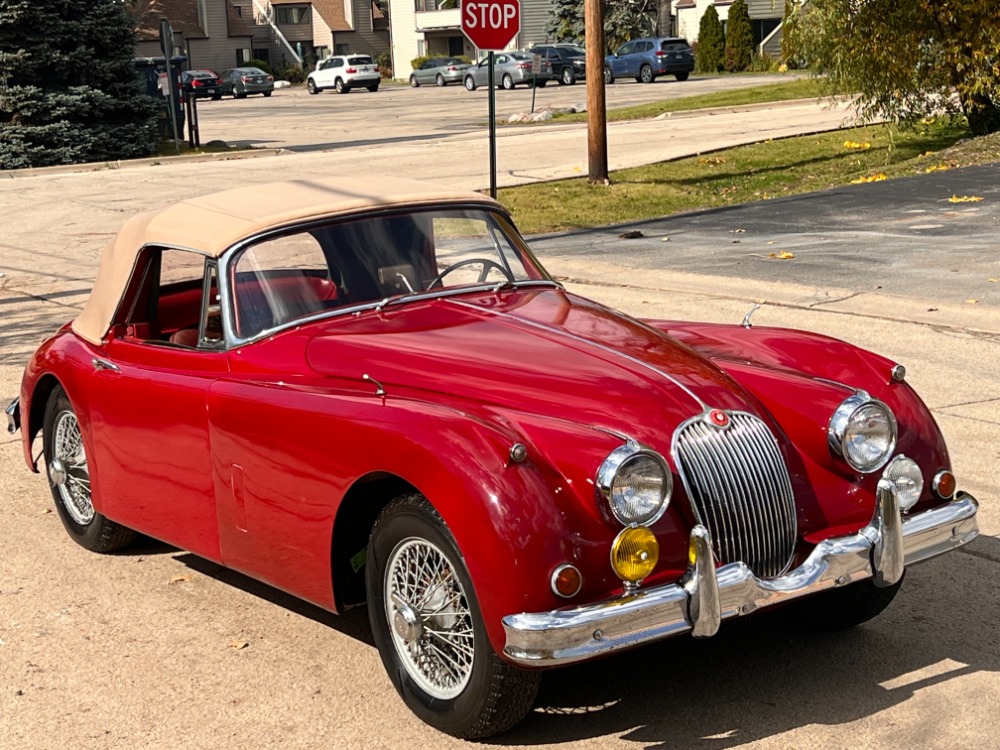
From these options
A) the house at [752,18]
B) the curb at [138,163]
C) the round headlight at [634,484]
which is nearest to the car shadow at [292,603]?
the round headlight at [634,484]

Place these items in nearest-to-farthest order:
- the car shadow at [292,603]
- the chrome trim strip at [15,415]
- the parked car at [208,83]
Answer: the car shadow at [292,603]
the chrome trim strip at [15,415]
the parked car at [208,83]

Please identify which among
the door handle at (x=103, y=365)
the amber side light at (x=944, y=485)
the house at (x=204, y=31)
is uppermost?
the house at (x=204, y=31)

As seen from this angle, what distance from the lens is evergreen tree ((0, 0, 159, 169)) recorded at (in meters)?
26.4

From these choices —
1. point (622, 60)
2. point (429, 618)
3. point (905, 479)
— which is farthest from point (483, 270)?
point (622, 60)

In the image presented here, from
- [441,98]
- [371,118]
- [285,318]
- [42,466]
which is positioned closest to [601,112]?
[42,466]

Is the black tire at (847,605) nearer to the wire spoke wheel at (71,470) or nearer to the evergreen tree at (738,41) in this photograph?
the wire spoke wheel at (71,470)

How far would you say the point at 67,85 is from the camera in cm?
2728

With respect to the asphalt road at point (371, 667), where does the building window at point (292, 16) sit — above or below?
above

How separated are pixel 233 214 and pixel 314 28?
299 feet

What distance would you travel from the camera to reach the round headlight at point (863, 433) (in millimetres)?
4672

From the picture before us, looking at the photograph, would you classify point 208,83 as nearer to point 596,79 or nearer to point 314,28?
point 314,28

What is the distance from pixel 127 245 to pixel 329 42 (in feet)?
294

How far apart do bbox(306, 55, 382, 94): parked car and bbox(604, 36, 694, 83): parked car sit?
13.0 meters

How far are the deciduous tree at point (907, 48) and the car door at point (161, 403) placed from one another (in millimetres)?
16454
